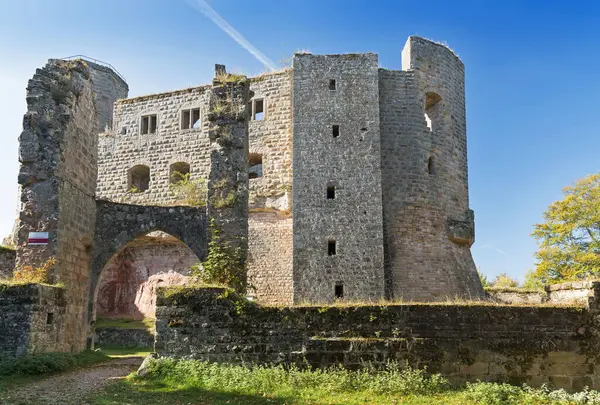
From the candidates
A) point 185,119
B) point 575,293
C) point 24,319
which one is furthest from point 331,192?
point 24,319

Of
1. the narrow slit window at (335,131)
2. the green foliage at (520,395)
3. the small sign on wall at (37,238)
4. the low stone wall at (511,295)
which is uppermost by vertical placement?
the narrow slit window at (335,131)

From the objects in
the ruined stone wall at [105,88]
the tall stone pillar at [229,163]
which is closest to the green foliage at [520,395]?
the tall stone pillar at [229,163]

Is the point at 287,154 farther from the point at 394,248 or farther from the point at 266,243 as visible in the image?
the point at 394,248

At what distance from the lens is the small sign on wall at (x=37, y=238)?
14841 millimetres

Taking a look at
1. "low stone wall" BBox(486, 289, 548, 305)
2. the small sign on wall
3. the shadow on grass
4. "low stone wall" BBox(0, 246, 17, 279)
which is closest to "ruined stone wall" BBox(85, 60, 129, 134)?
"low stone wall" BBox(0, 246, 17, 279)

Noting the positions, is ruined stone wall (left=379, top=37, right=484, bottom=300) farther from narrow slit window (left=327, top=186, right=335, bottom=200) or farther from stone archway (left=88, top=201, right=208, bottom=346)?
stone archway (left=88, top=201, right=208, bottom=346)

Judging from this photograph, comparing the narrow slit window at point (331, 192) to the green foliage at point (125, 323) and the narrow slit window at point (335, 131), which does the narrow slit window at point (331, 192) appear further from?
the green foliage at point (125, 323)

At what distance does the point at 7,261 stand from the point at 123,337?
8.99 meters

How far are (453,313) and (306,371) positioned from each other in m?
3.05

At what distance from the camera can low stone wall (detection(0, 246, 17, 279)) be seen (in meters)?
16.5

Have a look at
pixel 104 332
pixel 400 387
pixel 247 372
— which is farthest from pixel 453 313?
pixel 104 332

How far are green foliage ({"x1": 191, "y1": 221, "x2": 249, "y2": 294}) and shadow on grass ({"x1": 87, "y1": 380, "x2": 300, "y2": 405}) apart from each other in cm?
295

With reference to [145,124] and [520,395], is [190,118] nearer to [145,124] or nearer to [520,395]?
[145,124]

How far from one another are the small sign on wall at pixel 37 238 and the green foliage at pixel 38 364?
2.86 meters
